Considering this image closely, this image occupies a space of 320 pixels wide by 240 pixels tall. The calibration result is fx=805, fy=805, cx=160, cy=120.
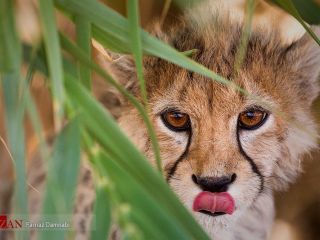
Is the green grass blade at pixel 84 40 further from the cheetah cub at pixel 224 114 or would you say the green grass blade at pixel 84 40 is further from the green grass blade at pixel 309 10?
the green grass blade at pixel 309 10

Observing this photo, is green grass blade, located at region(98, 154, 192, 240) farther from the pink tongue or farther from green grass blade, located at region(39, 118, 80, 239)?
the pink tongue

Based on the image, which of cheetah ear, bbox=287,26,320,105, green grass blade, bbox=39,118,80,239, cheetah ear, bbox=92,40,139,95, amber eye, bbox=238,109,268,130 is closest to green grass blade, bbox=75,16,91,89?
green grass blade, bbox=39,118,80,239

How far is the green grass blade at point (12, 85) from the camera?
1125 millimetres

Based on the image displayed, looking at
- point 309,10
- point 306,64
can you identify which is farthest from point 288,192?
point 309,10

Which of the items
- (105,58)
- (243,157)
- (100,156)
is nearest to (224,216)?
(243,157)

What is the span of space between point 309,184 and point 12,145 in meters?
1.14

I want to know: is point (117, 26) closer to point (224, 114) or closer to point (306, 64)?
point (224, 114)

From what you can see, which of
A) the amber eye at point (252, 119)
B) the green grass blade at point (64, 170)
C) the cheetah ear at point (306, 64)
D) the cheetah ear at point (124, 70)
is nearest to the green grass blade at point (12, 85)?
the green grass blade at point (64, 170)

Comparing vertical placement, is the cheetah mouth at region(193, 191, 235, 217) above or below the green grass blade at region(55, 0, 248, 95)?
below

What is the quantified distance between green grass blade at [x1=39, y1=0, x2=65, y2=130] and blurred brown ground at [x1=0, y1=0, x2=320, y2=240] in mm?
599

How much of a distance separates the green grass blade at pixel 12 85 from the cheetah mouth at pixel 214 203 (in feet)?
1.52

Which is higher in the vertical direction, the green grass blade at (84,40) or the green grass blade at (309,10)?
the green grass blade at (309,10)

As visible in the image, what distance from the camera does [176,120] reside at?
1573 millimetres

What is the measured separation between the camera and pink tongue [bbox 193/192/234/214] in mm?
1532
